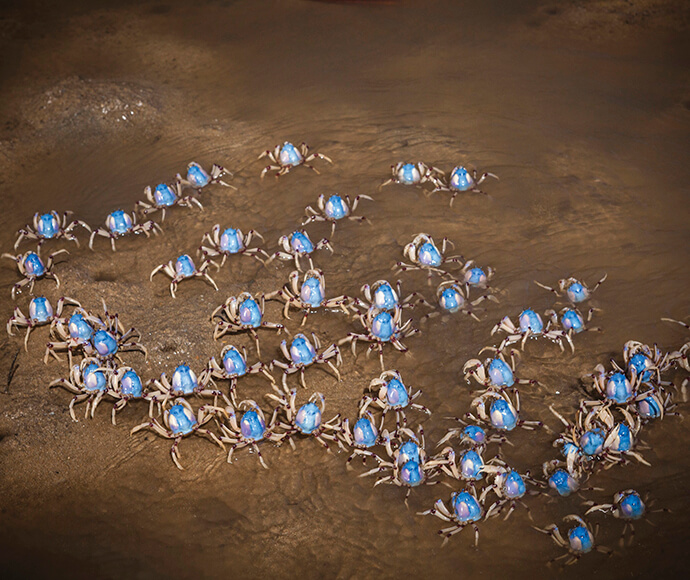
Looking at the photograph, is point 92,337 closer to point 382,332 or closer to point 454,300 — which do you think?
point 382,332

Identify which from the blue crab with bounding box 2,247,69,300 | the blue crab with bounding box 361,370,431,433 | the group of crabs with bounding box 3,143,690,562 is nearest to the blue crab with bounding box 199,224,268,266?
the group of crabs with bounding box 3,143,690,562

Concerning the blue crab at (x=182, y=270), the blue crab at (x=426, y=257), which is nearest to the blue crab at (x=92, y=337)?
the blue crab at (x=182, y=270)

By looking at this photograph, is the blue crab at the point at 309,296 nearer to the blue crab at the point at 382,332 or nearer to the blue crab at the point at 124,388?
the blue crab at the point at 382,332

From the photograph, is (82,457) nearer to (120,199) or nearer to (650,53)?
(120,199)

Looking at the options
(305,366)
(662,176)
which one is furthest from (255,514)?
(662,176)

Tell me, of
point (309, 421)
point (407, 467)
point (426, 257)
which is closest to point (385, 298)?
point (426, 257)

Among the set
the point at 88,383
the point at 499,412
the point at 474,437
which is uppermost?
the point at 88,383

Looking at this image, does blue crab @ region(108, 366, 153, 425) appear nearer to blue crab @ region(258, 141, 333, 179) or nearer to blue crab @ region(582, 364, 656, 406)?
blue crab @ region(258, 141, 333, 179)
